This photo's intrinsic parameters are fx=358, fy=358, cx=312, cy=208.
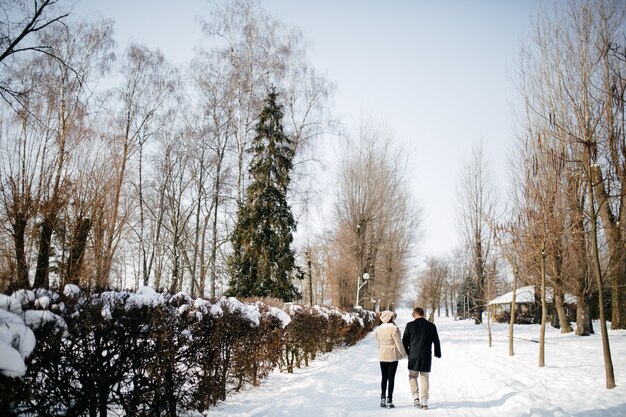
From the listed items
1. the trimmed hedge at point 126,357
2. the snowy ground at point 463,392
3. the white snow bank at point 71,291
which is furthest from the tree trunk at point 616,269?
the white snow bank at point 71,291

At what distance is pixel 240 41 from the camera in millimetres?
17641

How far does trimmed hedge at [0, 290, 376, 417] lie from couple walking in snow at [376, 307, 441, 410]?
2.39 m

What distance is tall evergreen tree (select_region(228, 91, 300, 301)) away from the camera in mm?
16625

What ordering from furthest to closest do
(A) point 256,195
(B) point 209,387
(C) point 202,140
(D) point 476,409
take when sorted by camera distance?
(C) point 202,140 < (A) point 256,195 < (D) point 476,409 < (B) point 209,387

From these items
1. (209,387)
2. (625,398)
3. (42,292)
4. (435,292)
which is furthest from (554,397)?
(435,292)

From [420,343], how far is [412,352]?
0.66 ft

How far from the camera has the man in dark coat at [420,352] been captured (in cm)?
550

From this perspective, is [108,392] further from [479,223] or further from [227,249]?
[479,223]

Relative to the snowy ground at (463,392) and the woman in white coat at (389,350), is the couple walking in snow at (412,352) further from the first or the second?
the snowy ground at (463,392)

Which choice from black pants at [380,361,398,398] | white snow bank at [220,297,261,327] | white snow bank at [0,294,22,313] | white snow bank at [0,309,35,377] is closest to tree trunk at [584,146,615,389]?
black pants at [380,361,398,398]

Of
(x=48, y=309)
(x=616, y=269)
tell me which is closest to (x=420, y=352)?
(x=48, y=309)

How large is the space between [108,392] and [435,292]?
49.4 metres

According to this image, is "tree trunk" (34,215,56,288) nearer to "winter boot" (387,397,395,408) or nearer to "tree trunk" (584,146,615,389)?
"winter boot" (387,397,395,408)

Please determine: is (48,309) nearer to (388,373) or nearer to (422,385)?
(388,373)
